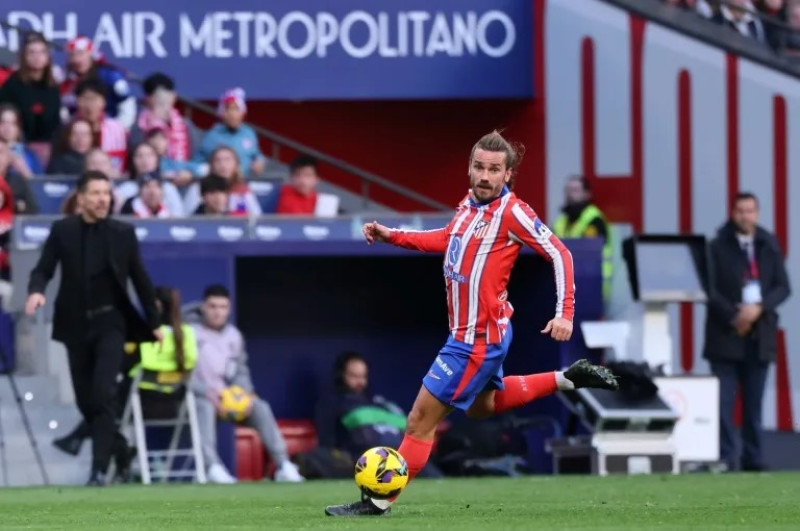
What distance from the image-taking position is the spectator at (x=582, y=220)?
17.6 metres

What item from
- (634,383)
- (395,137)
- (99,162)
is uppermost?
(395,137)

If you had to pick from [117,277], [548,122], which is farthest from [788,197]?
[117,277]

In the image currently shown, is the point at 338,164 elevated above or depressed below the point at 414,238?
above

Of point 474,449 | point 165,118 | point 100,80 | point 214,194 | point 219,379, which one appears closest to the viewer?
point 219,379

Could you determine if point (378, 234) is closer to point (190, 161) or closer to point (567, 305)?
point (567, 305)

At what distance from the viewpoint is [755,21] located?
21.0m

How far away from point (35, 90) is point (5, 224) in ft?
7.64

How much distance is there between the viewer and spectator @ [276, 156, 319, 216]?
58.2ft

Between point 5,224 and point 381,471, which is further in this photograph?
point 5,224

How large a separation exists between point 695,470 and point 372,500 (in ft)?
22.9

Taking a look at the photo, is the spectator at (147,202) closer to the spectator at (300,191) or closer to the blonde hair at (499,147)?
the spectator at (300,191)

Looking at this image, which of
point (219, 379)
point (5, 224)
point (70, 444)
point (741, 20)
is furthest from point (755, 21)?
point (70, 444)

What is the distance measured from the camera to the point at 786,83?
20.5 m

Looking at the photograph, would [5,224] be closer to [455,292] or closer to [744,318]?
[744,318]
